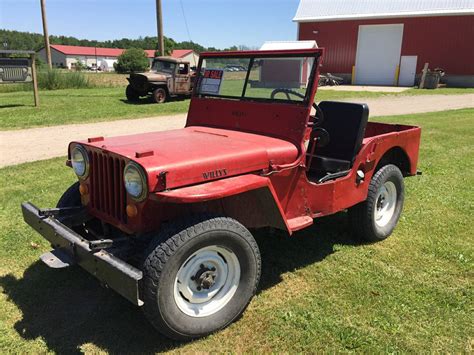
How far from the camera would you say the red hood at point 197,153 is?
2666 mm

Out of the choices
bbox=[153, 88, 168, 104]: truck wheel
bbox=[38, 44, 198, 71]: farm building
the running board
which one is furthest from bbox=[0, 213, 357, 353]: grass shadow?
bbox=[38, 44, 198, 71]: farm building

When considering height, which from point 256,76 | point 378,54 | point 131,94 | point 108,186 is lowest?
point 131,94

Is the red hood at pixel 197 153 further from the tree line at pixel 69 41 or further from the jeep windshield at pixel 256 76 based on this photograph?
the tree line at pixel 69 41

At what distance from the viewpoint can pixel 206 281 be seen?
2811mm

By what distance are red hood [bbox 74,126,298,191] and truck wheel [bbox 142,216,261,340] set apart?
29 cm

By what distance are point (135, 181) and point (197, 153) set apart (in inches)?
18.3

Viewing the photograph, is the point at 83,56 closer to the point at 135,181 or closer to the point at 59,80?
the point at 59,80

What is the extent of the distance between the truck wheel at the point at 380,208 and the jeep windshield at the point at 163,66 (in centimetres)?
1411

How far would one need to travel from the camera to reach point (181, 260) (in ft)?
8.52

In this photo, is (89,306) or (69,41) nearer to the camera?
(89,306)

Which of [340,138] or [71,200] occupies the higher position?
[340,138]

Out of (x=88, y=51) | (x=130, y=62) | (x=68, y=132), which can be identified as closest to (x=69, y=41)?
(x=88, y=51)

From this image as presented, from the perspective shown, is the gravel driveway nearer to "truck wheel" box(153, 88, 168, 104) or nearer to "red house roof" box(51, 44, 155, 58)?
"truck wheel" box(153, 88, 168, 104)

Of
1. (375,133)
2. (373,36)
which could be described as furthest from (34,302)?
(373,36)
